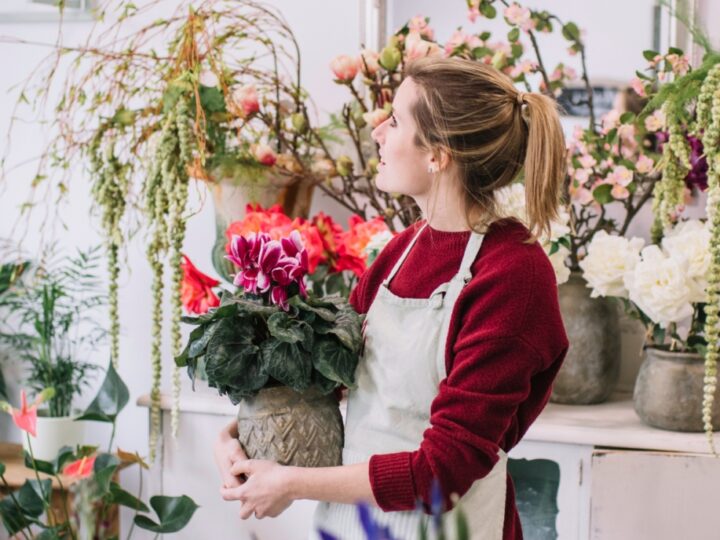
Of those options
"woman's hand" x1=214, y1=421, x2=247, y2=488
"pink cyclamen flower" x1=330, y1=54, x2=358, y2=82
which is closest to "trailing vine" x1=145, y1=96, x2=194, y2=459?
"pink cyclamen flower" x1=330, y1=54, x2=358, y2=82

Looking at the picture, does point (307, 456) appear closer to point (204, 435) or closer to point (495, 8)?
point (204, 435)

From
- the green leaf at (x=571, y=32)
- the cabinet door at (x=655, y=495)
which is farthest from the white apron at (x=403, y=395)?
the green leaf at (x=571, y=32)

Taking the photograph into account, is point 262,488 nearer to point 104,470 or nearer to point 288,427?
point 288,427

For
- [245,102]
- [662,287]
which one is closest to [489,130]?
[662,287]

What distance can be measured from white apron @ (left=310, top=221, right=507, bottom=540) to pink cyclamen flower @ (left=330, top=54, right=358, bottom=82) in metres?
0.73

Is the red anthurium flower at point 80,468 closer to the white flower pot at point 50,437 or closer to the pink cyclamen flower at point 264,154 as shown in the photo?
the white flower pot at point 50,437

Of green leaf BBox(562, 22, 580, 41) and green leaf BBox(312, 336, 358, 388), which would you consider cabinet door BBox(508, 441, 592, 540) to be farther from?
green leaf BBox(562, 22, 580, 41)

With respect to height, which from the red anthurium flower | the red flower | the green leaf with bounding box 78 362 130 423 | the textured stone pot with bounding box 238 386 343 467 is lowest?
the red anthurium flower

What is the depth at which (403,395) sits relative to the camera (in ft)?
4.04

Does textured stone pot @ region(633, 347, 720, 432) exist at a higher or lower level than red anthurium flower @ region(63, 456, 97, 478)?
higher

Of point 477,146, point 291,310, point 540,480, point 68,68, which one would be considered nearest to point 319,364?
point 291,310

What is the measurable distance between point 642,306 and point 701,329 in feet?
0.43

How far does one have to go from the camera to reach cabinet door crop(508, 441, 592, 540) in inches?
66.2

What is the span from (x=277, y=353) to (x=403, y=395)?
0.19 metres
